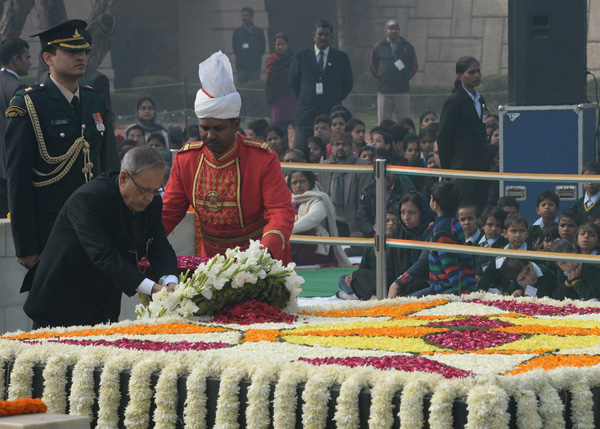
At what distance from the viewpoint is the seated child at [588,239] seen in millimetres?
7812

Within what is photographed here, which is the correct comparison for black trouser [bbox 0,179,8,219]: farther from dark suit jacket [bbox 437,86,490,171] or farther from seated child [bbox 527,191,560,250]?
seated child [bbox 527,191,560,250]

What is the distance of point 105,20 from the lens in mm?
16422

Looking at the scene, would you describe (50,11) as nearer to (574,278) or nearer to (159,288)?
(574,278)

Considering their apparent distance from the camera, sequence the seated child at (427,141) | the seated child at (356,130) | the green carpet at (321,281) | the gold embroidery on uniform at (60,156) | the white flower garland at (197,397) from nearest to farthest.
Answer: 1. the white flower garland at (197,397)
2. the gold embroidery on uniform at (60,156)
3. the green carpet at (321,281)
4. the seated child at (427,141)
5. the seated child at (356,130)

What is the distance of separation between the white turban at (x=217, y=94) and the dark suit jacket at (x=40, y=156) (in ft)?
2.08

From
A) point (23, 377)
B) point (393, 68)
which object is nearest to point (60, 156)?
point (23, 377)

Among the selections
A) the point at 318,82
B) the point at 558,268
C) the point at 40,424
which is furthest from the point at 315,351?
the point at 318,82

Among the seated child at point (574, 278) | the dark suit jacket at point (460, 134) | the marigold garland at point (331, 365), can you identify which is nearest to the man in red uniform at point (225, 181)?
the marigold garland at point (331, 365)

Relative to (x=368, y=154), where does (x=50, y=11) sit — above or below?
above

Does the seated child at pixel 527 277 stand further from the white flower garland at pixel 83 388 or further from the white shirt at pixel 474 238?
the white flower garland at pixel 83 388

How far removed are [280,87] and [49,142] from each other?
35.4 feet

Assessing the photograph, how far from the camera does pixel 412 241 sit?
8.16 meters

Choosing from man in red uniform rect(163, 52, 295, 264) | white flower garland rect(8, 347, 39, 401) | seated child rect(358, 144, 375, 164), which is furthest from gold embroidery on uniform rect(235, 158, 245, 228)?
seated child rect(358, 144, 375, 164)

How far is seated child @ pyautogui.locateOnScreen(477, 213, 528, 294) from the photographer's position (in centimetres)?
803
